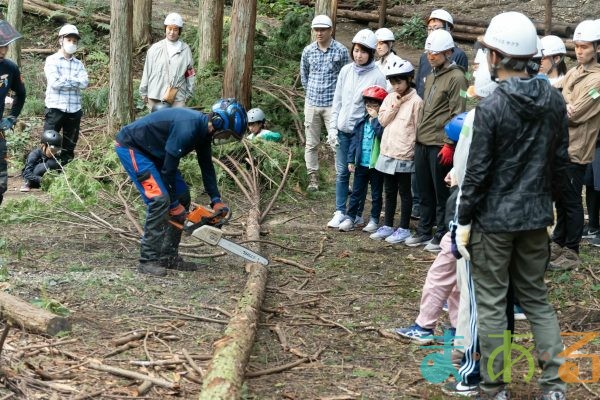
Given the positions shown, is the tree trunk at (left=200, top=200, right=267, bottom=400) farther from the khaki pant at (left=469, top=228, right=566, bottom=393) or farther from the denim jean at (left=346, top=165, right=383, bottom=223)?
the denim jean at (left=346, top=165, right=383, bottom=223)

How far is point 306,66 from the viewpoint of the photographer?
38.9ft

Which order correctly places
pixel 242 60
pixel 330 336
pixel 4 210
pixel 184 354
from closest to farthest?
pixel 184 354 < pixel 330 336 < pixel 4 210 < pixel 242 60

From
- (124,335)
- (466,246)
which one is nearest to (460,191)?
(466,246)

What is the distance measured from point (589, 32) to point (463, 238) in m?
4.05

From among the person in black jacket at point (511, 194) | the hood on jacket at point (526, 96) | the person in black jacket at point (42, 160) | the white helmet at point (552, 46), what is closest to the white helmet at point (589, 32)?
the white helmet at point (552, 46)

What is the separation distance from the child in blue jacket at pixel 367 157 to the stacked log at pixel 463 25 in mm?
8951

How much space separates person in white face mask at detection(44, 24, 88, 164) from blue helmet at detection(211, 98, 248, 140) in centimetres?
535

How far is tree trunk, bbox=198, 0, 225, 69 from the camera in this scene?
1532 cm

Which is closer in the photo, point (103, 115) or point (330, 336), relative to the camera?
point (330, 336)

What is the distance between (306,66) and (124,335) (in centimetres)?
648

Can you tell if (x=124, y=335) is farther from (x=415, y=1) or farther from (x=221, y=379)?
(x=415, y=1)

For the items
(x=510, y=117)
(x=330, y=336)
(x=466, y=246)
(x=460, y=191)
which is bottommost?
(x=330, y=336)

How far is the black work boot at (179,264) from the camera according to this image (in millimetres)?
8109

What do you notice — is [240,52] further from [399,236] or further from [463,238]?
[463,238]
